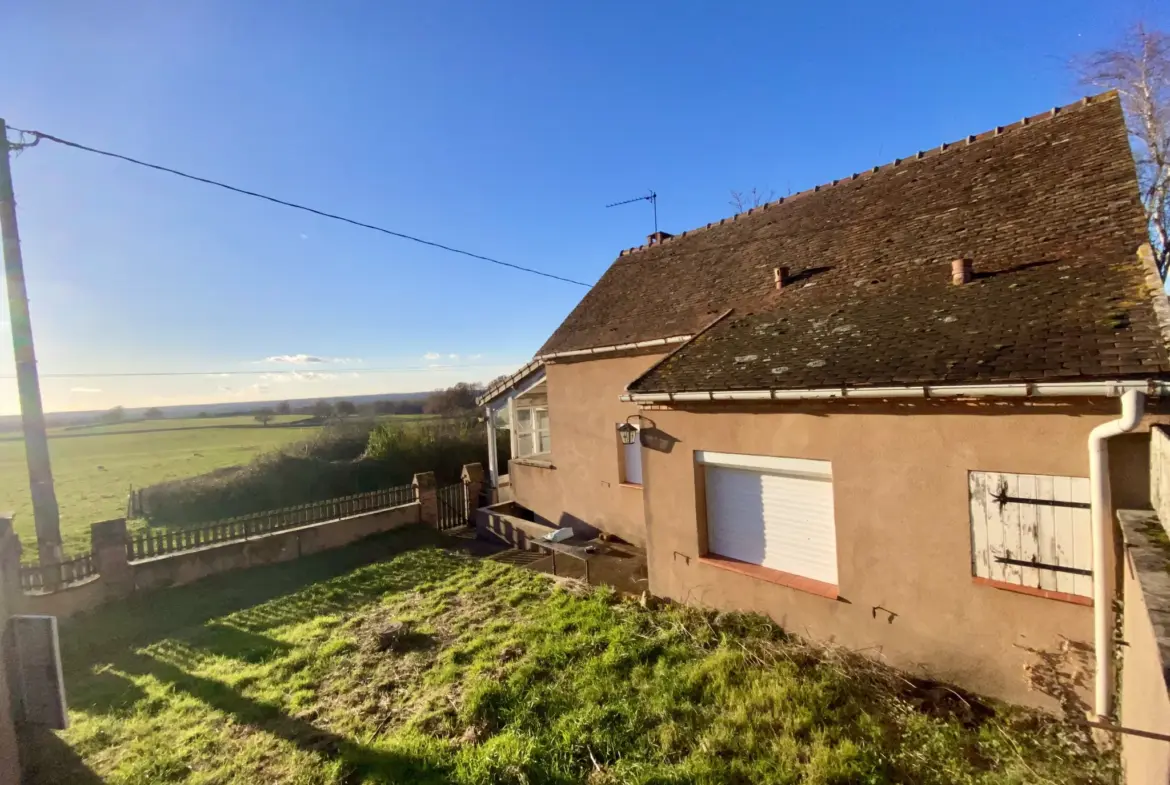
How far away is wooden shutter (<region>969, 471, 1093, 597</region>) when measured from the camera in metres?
4.85

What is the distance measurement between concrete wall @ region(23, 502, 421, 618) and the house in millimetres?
7495

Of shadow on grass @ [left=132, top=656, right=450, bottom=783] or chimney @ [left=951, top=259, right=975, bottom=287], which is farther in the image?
chimney @ [left=951, top=259, right=975, bottom=287]

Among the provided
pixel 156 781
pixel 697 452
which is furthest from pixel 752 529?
pixel 156 781

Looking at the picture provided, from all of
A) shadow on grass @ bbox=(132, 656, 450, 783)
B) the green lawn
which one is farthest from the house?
the green lawn

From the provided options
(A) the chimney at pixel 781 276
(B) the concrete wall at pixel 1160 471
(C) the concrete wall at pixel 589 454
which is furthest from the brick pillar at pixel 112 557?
(B) the concrete wall at pixel 1160 471

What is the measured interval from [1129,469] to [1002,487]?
942 millimetres

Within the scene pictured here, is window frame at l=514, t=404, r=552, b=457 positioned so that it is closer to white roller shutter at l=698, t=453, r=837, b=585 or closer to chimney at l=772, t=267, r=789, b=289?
chimney at l=772, t=267, r=789, b=289

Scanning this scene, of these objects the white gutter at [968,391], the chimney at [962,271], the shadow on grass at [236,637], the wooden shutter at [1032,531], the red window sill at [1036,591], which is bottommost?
the shadow on grass at [236,637]

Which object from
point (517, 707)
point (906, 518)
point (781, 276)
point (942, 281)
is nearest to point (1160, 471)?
point (906, 518)

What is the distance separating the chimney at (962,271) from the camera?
23.8 ft

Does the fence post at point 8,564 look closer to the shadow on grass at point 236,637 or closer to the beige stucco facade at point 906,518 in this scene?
the shadow on grass at point 236,637

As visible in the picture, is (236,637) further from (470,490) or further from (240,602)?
(470,490)

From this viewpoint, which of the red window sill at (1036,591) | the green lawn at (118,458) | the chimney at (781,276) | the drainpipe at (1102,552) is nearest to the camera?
the drainpipe at (1102,552)

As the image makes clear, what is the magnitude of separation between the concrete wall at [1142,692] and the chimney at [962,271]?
434 centimetres
